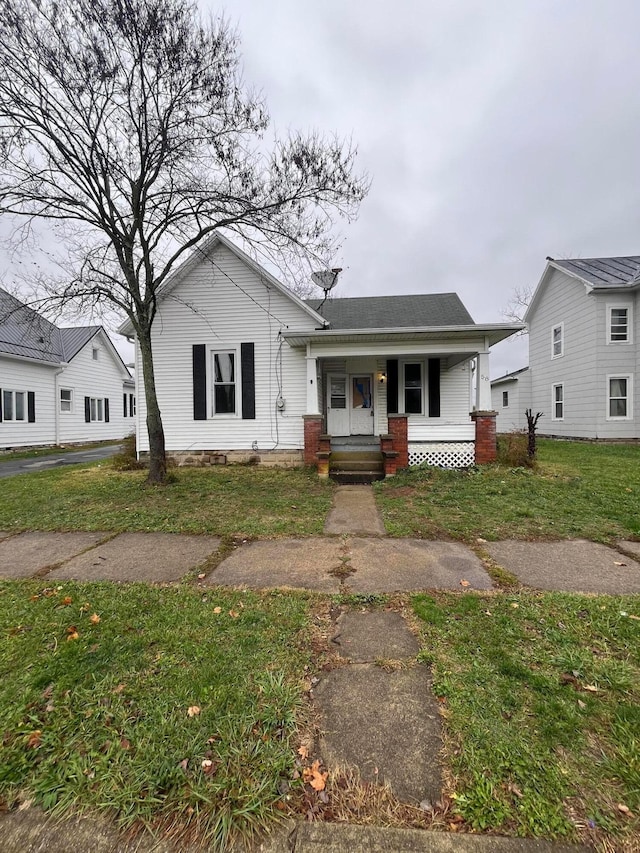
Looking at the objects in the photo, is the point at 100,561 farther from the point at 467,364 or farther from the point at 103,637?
the point at 467,364

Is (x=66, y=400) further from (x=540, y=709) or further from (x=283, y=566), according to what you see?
(x=540, y=709)

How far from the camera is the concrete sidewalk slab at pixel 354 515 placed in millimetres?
4871

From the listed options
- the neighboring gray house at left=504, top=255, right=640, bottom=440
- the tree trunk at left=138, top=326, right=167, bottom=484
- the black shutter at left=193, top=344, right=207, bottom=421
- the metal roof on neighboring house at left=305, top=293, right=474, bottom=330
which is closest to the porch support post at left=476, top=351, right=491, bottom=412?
the metal roof on neighboring house at left=305, top=293, right=474, bottom=330

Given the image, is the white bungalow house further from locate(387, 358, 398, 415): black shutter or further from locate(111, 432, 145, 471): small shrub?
locate(387, 358, 398, 415): black shutter

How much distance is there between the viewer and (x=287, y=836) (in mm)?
1322

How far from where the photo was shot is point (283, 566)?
12.2 ft

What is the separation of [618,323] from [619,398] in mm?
2761

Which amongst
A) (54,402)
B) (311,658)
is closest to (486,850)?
(311,658)

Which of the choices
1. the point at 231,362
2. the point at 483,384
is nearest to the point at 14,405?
the point at 231,362

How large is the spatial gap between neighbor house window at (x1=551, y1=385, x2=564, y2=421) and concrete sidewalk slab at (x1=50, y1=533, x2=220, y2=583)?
16694 mm

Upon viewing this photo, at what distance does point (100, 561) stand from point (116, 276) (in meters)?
7.52

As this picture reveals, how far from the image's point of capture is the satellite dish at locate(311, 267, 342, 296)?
10562 millimetres

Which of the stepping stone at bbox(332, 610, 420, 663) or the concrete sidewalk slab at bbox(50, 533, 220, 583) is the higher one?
the stepping stone at bbox(332, 610, 420, 663)

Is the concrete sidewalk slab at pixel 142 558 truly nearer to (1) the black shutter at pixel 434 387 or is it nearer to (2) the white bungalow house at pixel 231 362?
(2) the white bungalow house at pixel 231 362
